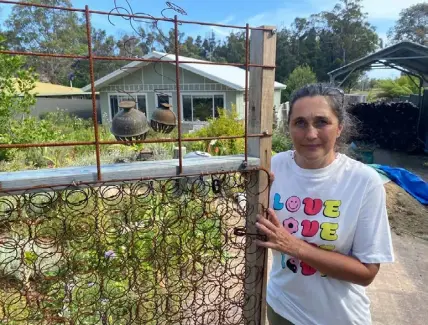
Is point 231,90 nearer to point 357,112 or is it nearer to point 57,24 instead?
point 357,112

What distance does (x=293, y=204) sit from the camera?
1294 mm

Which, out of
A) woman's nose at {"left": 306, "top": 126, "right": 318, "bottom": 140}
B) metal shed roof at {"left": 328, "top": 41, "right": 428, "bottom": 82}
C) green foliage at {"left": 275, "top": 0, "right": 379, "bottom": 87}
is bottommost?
woman's nose at {"left": 306, "top": 126, "right": 318, "bottom": 140}

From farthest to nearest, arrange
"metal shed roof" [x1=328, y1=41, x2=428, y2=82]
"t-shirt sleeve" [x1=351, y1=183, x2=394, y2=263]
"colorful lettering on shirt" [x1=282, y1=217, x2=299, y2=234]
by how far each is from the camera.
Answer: "metal shed roof" [x1=328, y1=41, x2=428, y2=82]
"colorful lettering on shirt" [x1=282, y1=217, x2=299, y2=234]
"t-shirt sleeve" [x1=351, y1=183, x2=394, y2=263]

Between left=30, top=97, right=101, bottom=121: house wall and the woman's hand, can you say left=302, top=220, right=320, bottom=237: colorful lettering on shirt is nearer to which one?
the woman's hand

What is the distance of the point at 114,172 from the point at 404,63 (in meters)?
11.2

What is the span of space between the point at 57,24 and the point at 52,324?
35628 mm

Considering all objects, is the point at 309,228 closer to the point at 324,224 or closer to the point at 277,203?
the point at 324,224

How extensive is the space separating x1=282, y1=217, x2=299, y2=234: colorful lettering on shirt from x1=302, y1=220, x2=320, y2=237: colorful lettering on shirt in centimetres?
3

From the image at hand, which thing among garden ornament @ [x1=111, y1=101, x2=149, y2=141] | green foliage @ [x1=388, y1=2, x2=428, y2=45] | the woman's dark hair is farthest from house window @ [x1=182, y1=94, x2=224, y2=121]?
green foliage @ [x1=388, y1=2, x2=428, y2=45]

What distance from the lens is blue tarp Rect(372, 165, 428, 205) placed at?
5903mm

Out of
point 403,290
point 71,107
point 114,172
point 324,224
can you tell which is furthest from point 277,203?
point 71,107

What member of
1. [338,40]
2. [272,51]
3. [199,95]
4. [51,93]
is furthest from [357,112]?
[338,40]

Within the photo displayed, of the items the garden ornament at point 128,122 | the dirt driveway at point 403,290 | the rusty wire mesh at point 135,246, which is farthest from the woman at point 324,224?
the garden ornament at point 128,122

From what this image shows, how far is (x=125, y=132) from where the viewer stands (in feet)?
19.9
